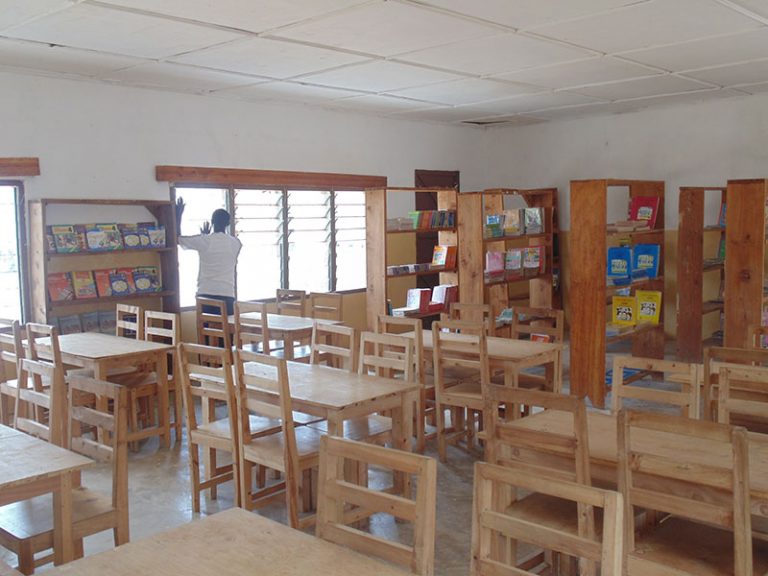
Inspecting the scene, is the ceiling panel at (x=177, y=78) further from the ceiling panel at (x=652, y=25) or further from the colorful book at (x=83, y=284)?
the ceiling panel at (x=652, y=25)

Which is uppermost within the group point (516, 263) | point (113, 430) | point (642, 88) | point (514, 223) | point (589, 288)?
point (642, 88)

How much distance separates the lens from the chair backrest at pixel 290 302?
22.7 ft

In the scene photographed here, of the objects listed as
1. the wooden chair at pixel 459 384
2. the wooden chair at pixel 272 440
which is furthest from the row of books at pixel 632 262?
the wooden chair at pixel 272 440

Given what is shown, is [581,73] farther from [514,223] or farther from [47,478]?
[47,478]

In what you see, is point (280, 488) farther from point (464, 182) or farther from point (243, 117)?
point (464, 182)

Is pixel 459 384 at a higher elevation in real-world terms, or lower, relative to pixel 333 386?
lower

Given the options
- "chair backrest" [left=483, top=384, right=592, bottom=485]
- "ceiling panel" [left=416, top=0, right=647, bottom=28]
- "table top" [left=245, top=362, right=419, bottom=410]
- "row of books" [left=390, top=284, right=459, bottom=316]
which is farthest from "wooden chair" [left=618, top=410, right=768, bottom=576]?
"row of books" [left=390, top=284, right=459, bottom=316]

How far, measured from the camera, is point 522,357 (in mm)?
4734

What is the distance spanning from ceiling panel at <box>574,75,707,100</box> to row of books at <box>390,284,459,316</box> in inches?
90.8

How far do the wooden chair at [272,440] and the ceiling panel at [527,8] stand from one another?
2251 millimetres

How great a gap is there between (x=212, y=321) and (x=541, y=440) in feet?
14.1

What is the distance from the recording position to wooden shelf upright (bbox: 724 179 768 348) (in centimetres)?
610

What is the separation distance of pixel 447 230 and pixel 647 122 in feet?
10.0

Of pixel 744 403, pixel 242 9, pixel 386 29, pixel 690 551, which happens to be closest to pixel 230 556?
pixel 690 551
